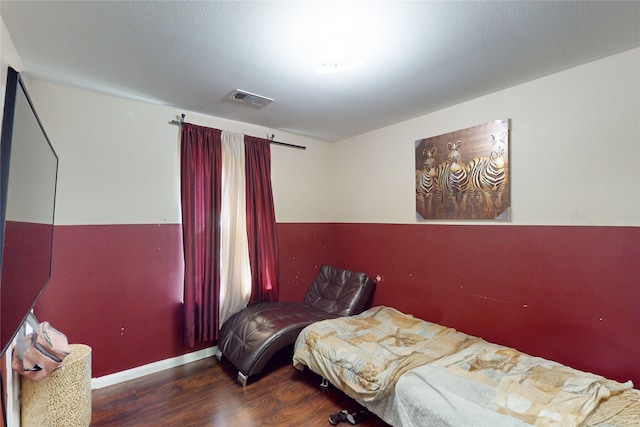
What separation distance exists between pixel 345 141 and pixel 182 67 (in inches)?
88.5

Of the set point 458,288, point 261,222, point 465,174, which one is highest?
point 465,174

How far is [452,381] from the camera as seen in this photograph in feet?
5.82

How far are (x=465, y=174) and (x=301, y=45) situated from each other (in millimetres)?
1734

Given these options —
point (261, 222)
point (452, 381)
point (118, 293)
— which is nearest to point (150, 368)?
point (118, 293)

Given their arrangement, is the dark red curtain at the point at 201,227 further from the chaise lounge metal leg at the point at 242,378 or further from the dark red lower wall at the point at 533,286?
the dark red lower wall at the point at 533,286

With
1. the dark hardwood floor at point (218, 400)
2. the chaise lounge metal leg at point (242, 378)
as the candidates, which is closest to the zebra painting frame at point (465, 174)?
the dark hardwood floor at point (218, 400)

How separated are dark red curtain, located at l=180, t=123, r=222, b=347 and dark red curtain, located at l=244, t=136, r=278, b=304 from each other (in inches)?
13.7

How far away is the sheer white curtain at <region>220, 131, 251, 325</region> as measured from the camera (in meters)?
2.96

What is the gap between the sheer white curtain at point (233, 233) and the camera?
2.96 meters

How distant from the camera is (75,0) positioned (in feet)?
4.53

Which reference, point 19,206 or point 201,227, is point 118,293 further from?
point 19,206

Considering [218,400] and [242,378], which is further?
[242,378]

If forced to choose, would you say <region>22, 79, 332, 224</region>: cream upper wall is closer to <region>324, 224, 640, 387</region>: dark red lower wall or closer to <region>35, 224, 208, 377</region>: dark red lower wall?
<region>35, 224, 208, 377</region>: dark red lower wall

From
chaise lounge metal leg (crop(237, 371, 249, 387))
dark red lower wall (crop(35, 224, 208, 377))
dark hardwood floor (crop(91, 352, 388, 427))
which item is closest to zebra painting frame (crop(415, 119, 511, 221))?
dark hardwood floor (crop(91, 352, 388, 427))
